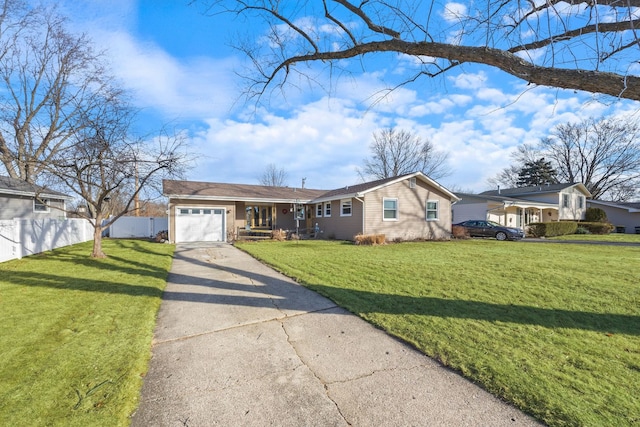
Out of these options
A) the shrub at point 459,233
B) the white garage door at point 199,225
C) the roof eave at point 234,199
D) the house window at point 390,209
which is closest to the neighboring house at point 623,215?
the shrub at point 459,233

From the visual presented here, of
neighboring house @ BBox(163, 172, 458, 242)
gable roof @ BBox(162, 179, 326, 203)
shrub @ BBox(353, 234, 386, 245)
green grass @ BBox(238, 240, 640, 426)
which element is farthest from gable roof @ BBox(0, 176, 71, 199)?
green grass @ BBox(238, 240, 640, 426)

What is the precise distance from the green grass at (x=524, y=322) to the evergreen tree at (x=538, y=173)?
143 ft

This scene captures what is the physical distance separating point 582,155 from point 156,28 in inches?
2018

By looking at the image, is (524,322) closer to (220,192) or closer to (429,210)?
(429,210)

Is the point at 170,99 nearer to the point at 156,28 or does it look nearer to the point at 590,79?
the point at 156,28

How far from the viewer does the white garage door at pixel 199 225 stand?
17.0 metres

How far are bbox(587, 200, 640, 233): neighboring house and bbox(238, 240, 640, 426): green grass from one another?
3003cm

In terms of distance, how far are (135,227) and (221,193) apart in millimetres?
7452

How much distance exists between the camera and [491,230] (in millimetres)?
20156

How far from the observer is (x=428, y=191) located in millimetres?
18562

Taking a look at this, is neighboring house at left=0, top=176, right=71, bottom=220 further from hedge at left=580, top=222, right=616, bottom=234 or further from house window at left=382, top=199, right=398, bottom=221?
hedge at left=580, top=222, right=616, bottom=234

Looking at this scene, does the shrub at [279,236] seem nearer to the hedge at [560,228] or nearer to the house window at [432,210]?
the house window at [432,210]

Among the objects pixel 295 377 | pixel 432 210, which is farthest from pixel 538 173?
pixel 295 377

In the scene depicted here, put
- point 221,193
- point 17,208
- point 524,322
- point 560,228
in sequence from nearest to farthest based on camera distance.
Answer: point 524,322, point 17,208, point 221,193, point 560,228
